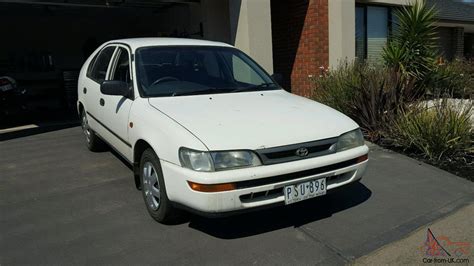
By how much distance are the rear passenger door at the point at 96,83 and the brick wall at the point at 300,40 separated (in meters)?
5.46

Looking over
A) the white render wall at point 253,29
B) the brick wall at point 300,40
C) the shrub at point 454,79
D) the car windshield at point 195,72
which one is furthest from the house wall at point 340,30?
the car windshield at point 195,72

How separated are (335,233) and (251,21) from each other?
587 cm

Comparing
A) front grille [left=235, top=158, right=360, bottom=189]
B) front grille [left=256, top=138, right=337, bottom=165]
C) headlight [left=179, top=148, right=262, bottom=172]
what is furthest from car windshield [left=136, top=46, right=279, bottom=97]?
front grille [left=235, top=158, right=360, bottom=189]

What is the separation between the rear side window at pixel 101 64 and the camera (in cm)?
533

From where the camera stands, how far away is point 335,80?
25.5 feet

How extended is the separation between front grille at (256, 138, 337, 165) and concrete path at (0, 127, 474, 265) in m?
0.53

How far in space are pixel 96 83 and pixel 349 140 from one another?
345 cm

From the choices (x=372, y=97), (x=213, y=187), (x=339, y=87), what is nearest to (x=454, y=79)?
(x=339, y=87)

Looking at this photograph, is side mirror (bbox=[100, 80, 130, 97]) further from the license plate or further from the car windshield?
the license plate

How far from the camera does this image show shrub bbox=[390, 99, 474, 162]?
223 inches

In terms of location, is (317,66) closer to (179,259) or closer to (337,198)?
(337,198)

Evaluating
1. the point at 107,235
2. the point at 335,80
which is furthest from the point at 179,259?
the point at 335,80

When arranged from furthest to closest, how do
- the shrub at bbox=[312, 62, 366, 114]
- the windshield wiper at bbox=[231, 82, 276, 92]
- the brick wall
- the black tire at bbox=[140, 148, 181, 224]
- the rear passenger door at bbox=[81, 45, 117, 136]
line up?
the brick wall, the shrub at bbox=[312, 62, 366, 114], the rear passenger door at bbox=[81, 45, 117, 136], the windshield wiper at bbox=[231, 82, 276, 92], the black tire at bbox=[140, 148, 181, 224]

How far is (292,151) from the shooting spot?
328cm
